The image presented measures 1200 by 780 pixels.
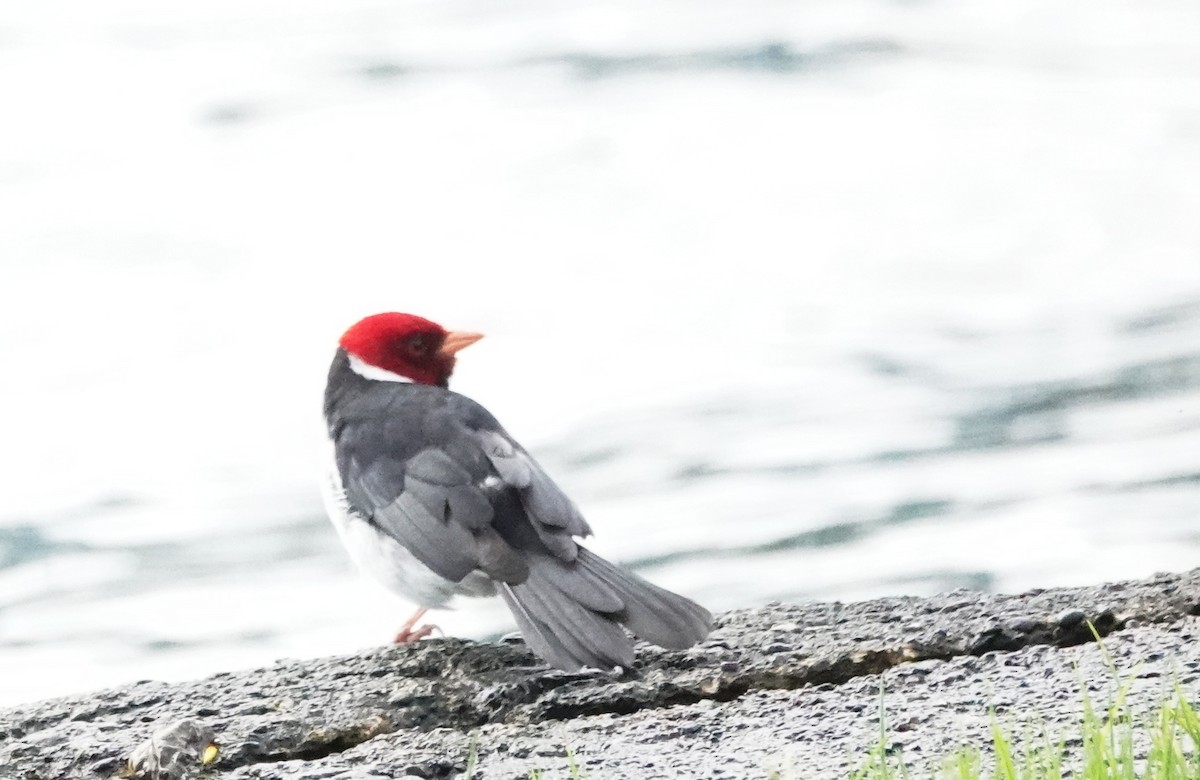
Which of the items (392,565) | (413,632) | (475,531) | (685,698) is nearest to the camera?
(685,698)

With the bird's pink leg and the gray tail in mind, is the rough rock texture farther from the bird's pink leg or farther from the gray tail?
the bird's pink leg

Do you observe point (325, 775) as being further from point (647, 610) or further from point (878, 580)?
point (878, 580)

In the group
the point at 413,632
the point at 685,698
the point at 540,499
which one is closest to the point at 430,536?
the point at 540,499

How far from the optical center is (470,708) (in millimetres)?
4113

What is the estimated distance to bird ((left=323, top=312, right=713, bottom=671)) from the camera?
435 cm

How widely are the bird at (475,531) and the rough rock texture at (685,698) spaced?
0.08 meters

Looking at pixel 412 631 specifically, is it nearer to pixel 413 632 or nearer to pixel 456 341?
pixel 413 632

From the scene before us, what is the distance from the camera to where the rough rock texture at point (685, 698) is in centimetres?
369

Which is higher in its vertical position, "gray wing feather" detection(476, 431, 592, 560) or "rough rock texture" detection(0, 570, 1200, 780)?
"gray wing feather" detection(476, 431, 592, 560)

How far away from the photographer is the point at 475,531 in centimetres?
471

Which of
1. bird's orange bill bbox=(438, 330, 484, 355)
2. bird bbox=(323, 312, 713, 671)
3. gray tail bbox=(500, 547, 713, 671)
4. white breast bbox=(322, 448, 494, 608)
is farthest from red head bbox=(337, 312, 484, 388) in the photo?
gray tail bbox=(500, 547, 713, 671)

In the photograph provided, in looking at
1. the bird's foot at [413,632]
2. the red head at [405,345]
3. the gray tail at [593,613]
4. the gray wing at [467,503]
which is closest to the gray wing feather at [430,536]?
the gray wing at [467,503]

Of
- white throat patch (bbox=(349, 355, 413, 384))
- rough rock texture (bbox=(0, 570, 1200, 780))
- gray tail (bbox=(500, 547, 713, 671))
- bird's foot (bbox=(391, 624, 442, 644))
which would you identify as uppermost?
white throat patch (bbox=(349, 355, 413, 384))

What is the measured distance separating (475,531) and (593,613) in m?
0.42
